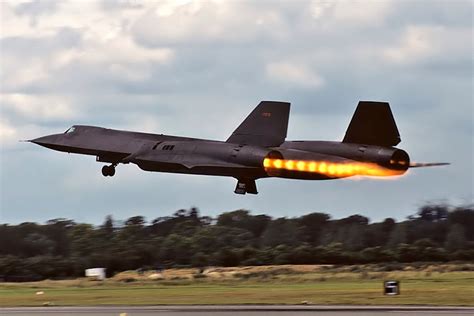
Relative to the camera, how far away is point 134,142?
2431 inches

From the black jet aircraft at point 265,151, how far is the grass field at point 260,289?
1102cm

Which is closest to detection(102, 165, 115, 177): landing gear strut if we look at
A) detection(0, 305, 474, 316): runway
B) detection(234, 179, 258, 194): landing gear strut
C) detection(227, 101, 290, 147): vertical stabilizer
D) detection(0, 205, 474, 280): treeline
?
detection(227, 101, 290, 147): vertical stabilizer

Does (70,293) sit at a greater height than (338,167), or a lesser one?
lesser

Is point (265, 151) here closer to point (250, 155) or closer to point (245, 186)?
point (250, 155)

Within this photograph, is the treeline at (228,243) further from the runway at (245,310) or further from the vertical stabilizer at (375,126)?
the vertical stabilizer at (375,126)

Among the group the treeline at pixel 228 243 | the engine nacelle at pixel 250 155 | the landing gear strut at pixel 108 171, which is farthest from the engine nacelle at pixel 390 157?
the treeline at pixel 228 243

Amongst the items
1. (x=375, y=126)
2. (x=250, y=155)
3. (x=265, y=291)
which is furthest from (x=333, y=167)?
(x=265, y=291)

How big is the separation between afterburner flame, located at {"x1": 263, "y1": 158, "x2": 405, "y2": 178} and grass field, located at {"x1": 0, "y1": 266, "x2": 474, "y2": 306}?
12368 millimetres

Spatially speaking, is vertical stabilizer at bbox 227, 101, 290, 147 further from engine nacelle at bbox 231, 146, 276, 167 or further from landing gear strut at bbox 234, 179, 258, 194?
engine nacelle at bbox 231, 146, 276, 167

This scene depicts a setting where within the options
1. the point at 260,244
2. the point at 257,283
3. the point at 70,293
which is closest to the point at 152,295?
the point at 70,293

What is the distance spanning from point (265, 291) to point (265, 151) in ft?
76.8

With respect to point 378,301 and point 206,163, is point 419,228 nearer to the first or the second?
point 378,301

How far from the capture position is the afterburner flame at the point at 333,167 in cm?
5469

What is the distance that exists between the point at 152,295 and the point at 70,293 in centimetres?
743
